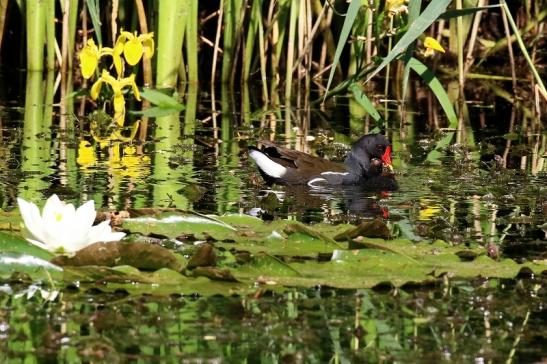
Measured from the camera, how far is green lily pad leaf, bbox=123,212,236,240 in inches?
204

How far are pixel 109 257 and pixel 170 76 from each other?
7.47m

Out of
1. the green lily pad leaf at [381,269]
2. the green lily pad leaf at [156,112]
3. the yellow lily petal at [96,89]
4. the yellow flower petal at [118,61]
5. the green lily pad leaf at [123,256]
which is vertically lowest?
the green lily pad leaf at [381,269]

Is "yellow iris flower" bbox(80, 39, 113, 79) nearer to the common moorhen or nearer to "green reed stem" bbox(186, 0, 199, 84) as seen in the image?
"green reed stem" bbox(186, 0, 199, 84)

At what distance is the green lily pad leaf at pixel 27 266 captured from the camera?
177 inches

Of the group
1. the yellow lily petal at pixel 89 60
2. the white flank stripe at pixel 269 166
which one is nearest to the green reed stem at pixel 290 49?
the yellow lily petal at pixel 89 60

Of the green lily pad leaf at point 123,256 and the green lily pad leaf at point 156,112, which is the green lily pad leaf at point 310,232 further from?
the green lily pad leaf at point 156,112

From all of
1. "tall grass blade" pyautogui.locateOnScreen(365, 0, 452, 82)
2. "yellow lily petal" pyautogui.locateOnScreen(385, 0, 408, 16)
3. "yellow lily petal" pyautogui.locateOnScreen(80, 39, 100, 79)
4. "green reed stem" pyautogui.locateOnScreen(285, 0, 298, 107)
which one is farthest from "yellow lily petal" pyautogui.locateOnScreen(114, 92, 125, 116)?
"tall grass blade" pyautogui.locateOnScreen(365, 0, 452, 82)

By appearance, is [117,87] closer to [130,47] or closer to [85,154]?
[130,47]

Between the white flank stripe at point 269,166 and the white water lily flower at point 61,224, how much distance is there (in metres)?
2.85

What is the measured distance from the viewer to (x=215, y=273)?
14.7 feet

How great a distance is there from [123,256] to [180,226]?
0.63 m

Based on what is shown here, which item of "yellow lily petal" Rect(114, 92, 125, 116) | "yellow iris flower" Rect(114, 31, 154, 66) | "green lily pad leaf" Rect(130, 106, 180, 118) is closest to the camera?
"yellow iris flower" Rect(114, 31, 154, 66)

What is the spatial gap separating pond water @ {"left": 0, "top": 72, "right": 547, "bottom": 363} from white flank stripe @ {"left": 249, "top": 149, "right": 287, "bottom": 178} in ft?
0.31

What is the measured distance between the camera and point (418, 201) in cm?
684
